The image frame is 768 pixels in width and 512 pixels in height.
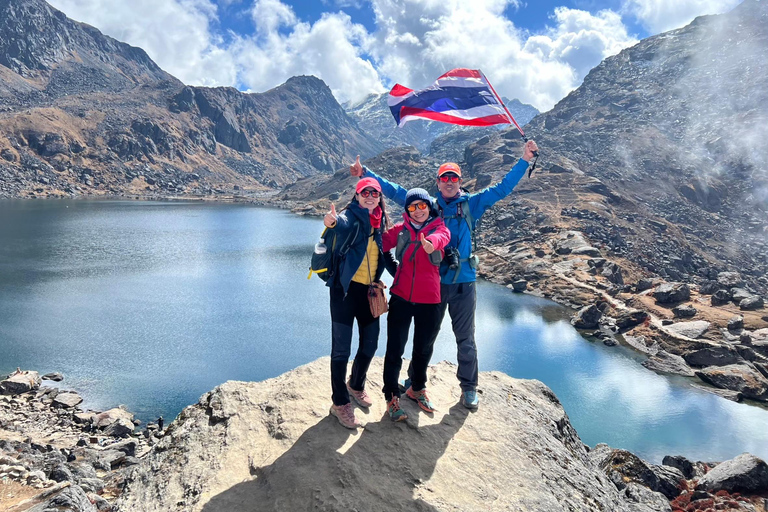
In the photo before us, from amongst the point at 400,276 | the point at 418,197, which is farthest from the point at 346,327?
the point at 418,197

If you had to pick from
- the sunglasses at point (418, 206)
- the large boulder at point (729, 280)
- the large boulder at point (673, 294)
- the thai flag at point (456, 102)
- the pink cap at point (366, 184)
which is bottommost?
the large boulder at point (673, 294)

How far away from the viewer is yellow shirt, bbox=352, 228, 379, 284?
6.62 m

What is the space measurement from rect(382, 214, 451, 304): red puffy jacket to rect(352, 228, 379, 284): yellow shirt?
37 centimetres

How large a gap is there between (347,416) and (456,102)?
266 inches

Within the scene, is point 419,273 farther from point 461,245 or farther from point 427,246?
point 461,245

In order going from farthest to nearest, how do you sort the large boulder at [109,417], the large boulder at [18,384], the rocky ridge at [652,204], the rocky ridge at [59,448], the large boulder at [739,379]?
the rocky ridge at [652,204] → the large boulder at [739,379] → the large boulder at [18,384] → the large boulder at [109,417] → the rocky ridge at [59,448]

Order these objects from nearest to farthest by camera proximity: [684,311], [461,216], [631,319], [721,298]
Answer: [461,216] < [684,311] < [631,319] < [721,298]

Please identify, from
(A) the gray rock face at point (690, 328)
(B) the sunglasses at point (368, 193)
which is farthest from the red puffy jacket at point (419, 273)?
(A) the gray rock face at point (690, 328)

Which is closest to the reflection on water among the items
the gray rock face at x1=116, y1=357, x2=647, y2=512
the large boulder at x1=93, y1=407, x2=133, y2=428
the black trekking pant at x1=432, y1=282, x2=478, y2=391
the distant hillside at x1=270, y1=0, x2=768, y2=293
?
the large boulder at x1=93, y1=407, x2=133, y2=428

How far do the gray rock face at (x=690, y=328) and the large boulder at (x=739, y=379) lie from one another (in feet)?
17.3

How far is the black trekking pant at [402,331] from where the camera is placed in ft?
22.6

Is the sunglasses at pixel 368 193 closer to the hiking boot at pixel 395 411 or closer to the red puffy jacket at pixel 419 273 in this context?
the red puffy jacket at pixel 419 273

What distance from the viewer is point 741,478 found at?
16422mm

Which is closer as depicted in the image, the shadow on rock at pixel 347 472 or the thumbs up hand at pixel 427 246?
the shadow on rock at pixel 347 472
